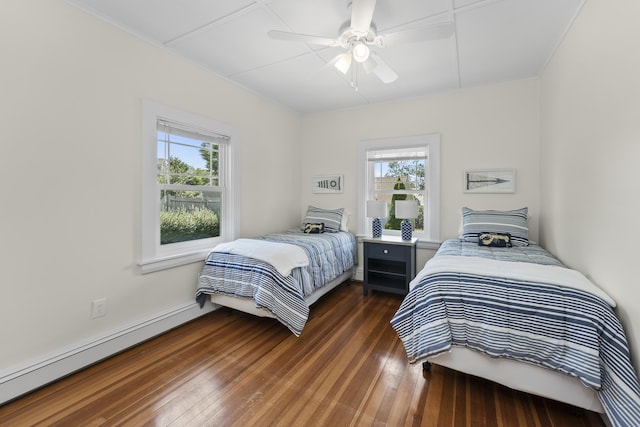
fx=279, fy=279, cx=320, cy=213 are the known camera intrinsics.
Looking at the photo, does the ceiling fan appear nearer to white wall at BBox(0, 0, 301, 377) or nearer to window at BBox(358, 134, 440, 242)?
white wall at BBox(0, 0, 301, 377)

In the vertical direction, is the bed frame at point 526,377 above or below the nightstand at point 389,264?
below

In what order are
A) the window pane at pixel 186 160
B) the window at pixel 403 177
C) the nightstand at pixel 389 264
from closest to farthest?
the window pane at pixel 186 160 → the nightstand at pixel 389 264 → the window at pixel 403 177

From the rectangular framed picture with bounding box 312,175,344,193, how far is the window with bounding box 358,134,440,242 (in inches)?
12.5

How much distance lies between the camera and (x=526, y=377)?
1527 millimetres

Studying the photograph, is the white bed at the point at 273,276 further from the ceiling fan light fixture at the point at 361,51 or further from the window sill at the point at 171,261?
the ceiling fan light fixture at the point at 361,51

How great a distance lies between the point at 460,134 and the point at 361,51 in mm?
1931

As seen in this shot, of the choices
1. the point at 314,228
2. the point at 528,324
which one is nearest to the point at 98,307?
the point at 314,228

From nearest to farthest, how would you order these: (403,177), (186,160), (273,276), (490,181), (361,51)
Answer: (361,51), (273,276), (186,160), (490,181), (403,177)

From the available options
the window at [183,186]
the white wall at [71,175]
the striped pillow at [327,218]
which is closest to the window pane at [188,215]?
the window at [183,186]

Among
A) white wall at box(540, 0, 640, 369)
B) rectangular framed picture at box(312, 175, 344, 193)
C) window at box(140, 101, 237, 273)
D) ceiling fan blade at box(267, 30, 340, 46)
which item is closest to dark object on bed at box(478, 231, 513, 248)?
white wall at box(540, 0, 640, 369)

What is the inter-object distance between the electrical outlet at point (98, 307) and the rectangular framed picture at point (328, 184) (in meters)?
2.88

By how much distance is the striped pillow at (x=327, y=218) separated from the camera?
3742mm

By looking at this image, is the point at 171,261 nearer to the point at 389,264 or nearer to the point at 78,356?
the point at 78,356

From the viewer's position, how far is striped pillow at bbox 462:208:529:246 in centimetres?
272
